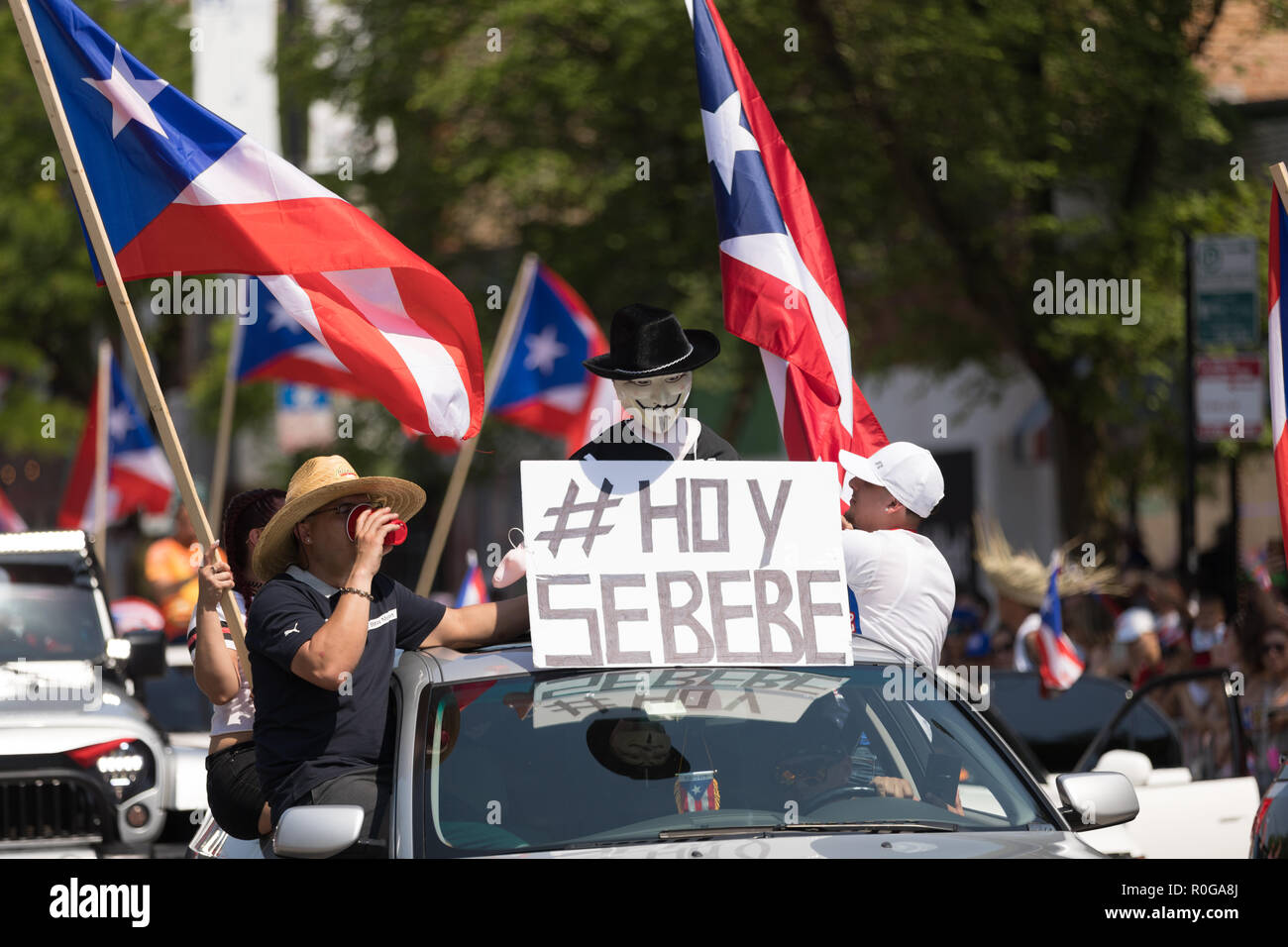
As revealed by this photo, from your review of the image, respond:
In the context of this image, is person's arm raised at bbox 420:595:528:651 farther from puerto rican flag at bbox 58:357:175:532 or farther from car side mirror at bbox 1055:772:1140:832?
puerto rican flag at bbox 58:357:175:532

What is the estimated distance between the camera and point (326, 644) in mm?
4820

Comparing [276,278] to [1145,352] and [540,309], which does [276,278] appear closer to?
[540,309]

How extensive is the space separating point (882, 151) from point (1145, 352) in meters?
2.85

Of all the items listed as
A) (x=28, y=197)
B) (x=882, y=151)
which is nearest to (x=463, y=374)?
(x=882, y=151)

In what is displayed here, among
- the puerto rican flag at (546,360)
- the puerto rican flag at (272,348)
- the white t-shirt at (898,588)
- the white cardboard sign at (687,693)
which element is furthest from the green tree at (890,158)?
the white cardboard sign at (687,693)

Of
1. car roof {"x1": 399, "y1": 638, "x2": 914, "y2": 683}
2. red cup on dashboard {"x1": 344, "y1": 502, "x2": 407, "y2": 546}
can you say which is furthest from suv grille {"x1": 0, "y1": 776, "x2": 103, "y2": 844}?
red cup on dashboard {"x1": 344, "y1": 502, "x2": 407, "y2": 546}

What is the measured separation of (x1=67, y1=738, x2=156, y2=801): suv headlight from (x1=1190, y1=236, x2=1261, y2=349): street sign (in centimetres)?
799

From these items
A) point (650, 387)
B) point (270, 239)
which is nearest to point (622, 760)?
point (650, 387)

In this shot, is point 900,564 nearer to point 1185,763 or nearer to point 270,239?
point 270,239

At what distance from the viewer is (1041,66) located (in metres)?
16.6

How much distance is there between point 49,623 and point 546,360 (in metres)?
6.63

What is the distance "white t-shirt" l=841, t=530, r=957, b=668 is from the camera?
5629 mm

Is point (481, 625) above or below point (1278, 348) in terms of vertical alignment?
below

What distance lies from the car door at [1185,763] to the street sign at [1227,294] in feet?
9.08
